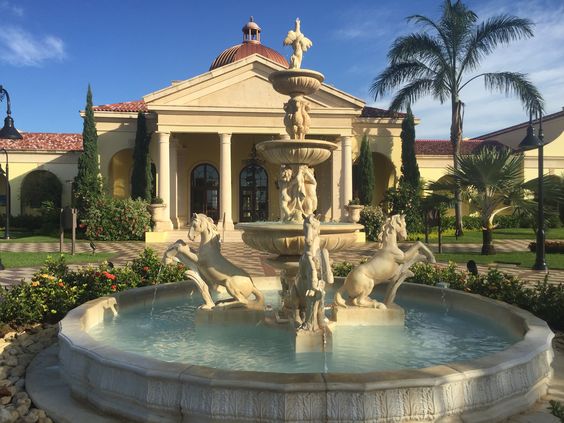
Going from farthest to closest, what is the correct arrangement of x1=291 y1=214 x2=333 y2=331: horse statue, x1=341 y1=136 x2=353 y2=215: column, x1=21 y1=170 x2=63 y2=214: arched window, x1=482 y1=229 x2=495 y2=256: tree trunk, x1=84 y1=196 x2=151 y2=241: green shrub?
x1=21 y1=170 x2=63 y2=214: arched window → x1=341 y1=136 x2=353 y2=215: column → x1=84 y1=196 x2=151 y2=241: green shrub → x1=482 y1=229 x2=495 y2=256: tree trunk → x1=291 y1=214 x2=333 y2=331: horse statue

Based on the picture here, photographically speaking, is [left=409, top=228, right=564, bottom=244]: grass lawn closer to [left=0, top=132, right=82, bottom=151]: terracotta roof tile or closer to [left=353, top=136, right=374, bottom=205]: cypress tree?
[left=353, top=136, right=374, bottom=205]: cypress tree

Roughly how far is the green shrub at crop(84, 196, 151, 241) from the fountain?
55.2 ft

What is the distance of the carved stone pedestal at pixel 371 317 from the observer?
656 cm

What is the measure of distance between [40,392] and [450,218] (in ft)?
94.6

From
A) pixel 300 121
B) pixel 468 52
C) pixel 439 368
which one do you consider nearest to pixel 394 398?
pixel 439 368

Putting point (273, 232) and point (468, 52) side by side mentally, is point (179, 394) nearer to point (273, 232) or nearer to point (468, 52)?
point (273, 232)

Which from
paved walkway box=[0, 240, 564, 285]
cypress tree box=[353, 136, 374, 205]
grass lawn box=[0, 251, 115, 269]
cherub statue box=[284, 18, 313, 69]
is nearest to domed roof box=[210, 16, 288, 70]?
cypress tree box=[353, 136, 374, 205]

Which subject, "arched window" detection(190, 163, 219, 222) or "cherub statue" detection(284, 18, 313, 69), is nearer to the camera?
"cherub statue" detection(284, 18, 313, 69)

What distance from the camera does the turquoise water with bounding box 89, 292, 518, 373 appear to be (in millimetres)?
4969

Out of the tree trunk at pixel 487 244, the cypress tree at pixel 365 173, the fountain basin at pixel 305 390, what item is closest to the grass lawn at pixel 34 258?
the fountain basin at pixel 305 390

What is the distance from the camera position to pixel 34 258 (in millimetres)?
16438

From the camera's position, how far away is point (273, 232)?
20.3ft

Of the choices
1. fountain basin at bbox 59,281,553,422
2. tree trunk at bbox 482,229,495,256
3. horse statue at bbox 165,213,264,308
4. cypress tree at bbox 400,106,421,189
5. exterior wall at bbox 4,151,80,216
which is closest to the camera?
fountain basin at bbox 59,281,553,422

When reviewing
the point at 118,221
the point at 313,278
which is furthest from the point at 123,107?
the point at 313,278
